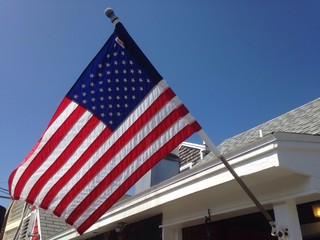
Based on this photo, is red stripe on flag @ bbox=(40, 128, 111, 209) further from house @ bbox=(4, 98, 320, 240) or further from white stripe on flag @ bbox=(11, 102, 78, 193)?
house @ bbox=(4, 98, 320, 240)

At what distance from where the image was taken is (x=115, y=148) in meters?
4.00

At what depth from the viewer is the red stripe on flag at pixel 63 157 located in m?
4.06

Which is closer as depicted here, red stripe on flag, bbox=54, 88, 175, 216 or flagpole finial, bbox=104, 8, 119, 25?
flagpole finial, bbox=104, 8, 119, 25

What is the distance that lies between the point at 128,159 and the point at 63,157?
0.89 meters

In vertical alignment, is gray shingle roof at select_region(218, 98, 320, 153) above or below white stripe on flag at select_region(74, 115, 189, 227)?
above

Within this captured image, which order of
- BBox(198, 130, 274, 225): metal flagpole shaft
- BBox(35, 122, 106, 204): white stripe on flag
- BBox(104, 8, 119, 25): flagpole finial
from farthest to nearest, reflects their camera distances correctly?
BBox(35, 122, 106, 204): white stripe on flag < BBox(104, 8, 119, 25): flagpole finial < BBox(198, 130, 274, 225): metal flagpole shaft

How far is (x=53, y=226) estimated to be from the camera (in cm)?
1159

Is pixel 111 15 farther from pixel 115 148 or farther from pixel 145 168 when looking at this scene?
pixel 145 168

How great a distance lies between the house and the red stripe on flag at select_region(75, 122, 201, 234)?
2.02ft

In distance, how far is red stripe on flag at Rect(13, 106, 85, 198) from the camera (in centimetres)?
412

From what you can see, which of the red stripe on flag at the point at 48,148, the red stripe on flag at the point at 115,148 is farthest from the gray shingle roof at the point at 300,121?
the red stripe on flag at the point at 48,148

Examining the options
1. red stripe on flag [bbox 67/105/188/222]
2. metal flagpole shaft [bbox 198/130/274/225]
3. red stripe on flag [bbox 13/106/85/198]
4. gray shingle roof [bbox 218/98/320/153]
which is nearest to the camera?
metal flagpole shaft [bbox 198/130/274/225]

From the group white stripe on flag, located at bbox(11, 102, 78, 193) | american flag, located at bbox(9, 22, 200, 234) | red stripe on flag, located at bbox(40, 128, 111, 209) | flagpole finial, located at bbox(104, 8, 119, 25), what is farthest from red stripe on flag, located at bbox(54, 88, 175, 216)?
flagpole finial, located at bbox(104, 8, 119, 25)

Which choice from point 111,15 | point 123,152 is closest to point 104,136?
point 123,152
